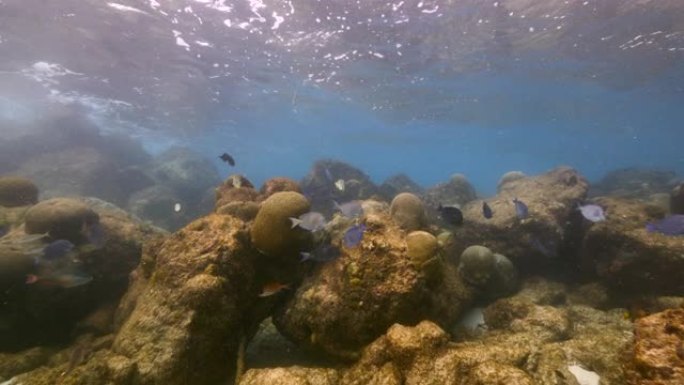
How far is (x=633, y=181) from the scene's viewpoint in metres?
23.1

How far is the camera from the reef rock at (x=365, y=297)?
184 inches

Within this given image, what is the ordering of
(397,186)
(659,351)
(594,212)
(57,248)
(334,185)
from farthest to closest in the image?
(397,186)
(334,185)
(57,248)
(594,212)
(659,351)

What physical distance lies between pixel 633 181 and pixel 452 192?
567 inches

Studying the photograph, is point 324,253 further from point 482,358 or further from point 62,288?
point 62,288

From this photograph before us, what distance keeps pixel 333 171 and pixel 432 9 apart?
9750 millimetres

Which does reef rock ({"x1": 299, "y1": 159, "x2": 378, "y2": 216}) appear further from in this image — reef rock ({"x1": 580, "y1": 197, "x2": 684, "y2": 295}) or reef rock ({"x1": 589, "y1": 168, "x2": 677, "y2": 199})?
reef rock ({"x1": 589, "y1": 168, "x2": 677, "y2": 199})

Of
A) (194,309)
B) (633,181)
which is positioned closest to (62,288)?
(194,309)

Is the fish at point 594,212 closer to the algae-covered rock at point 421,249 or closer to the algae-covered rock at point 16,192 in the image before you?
the algae-covered rock at point 421,249

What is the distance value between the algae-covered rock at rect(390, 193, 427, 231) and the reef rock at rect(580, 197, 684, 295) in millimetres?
4202

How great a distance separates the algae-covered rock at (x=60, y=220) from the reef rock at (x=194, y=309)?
11.8 ft

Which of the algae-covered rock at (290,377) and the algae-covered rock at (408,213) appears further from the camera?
the algae-covered rock at (408,213)

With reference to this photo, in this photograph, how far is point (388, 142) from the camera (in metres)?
60.7

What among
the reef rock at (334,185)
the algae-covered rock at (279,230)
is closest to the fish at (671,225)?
the algae-covered rock at (279,230)

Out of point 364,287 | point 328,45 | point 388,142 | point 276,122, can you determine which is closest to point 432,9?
point 328,45
